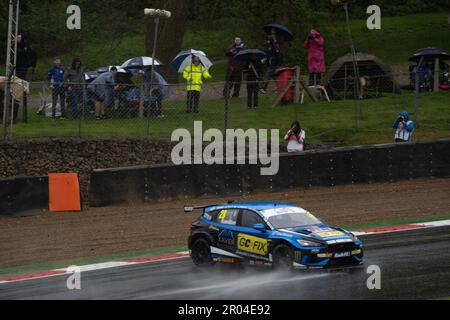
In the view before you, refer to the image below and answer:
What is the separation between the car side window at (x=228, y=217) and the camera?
52.9 ft

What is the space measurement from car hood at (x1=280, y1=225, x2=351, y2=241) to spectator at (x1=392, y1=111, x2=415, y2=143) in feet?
31.8

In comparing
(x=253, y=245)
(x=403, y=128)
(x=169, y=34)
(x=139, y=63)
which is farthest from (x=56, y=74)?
(x=253, y=245)

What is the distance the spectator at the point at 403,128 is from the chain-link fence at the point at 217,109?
105cm

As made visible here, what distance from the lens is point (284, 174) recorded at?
2339 centimetres

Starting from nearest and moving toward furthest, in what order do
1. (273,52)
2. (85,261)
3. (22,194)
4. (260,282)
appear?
(260,282) < (85,261) < (22,194) < (273,52)

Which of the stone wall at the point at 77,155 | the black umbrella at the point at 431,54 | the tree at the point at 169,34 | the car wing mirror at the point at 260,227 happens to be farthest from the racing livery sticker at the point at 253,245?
the tree at the point at 169,34

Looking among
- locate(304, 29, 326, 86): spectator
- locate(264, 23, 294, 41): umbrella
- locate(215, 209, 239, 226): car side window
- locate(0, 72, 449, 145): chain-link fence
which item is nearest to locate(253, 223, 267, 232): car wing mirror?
locate(215, 209, 239, 226): car side window

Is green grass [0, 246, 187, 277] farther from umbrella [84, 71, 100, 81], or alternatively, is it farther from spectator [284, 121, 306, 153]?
umbrella [84, 71, 100, 81]

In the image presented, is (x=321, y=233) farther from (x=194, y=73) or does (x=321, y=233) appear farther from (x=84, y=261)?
(x=194, y=73)

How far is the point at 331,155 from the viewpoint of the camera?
23.4 meters

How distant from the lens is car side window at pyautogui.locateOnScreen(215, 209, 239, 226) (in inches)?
635

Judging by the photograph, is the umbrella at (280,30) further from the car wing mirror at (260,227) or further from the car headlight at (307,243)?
the car headlight at (307,243)

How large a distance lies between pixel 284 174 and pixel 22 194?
6059 mm
